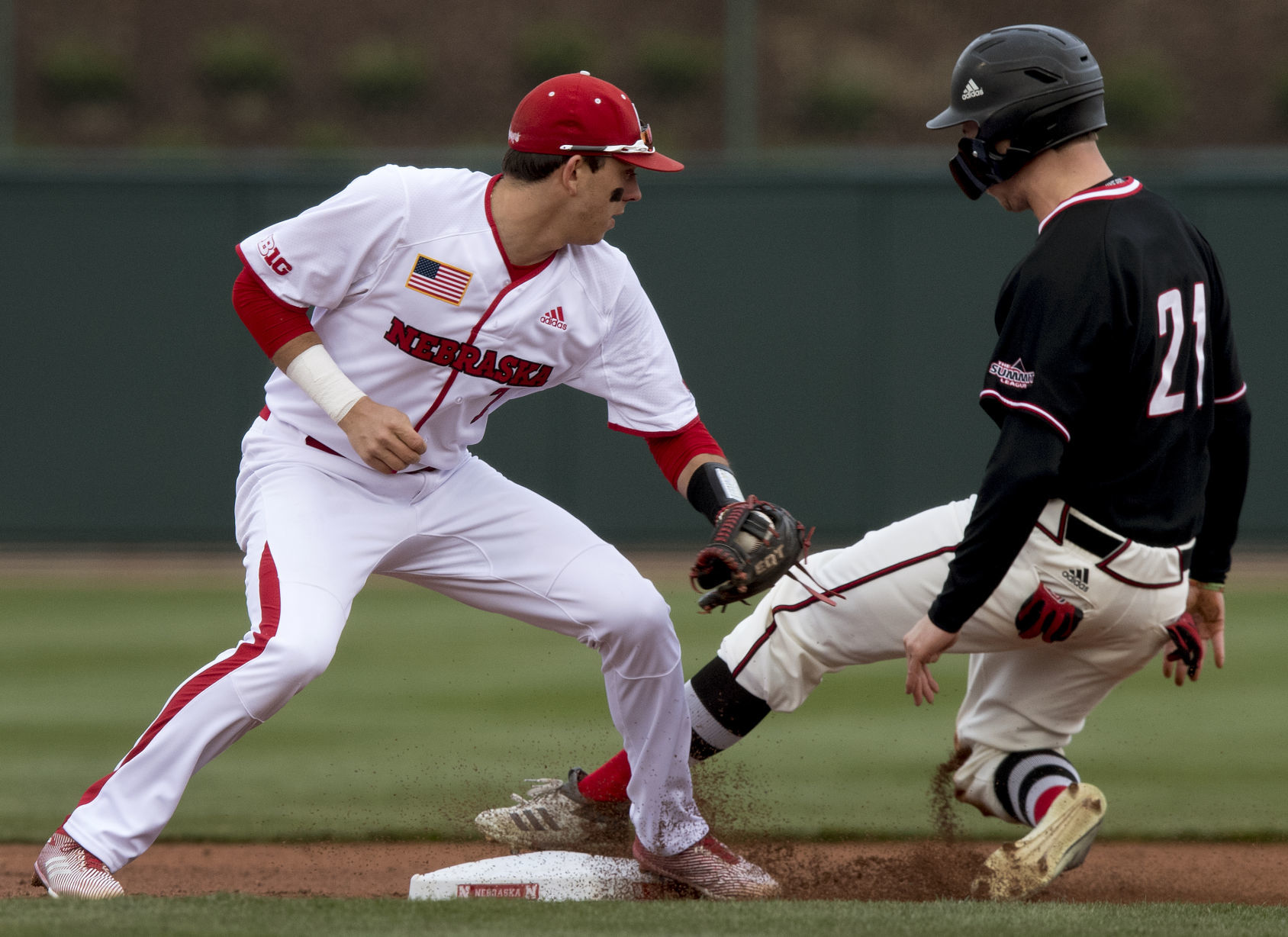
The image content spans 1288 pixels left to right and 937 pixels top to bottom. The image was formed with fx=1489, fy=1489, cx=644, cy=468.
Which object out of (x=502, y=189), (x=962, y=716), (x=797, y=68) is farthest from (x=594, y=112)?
(x=797, y=68)

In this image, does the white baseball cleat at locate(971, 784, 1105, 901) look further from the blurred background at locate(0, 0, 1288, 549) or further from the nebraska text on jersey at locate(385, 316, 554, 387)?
the blurred background at locate(0, 0, 1288, 549)

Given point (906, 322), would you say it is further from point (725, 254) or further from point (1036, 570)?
point (1036, 570)

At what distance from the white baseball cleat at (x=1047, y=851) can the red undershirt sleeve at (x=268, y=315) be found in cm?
186

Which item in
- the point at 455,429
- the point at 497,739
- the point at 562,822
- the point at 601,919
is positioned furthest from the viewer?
the point at 497,739

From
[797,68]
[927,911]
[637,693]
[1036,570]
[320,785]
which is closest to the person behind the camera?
[927,911]

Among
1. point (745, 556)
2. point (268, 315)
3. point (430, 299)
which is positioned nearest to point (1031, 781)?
point (745, 556)

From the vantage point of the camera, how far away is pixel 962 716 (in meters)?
3.52

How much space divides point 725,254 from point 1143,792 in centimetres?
644

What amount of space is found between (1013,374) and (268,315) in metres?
1.58

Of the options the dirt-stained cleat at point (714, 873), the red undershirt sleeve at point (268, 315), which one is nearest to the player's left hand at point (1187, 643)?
the dirt-stained cleat at point (714, 873)

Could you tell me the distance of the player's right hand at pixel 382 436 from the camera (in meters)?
3.13

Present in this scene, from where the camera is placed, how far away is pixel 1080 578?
304cm

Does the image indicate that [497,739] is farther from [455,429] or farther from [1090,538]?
[1090,538]

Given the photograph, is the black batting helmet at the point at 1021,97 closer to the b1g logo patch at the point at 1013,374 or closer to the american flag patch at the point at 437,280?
the b1g logo patch at the point at 1013,374
